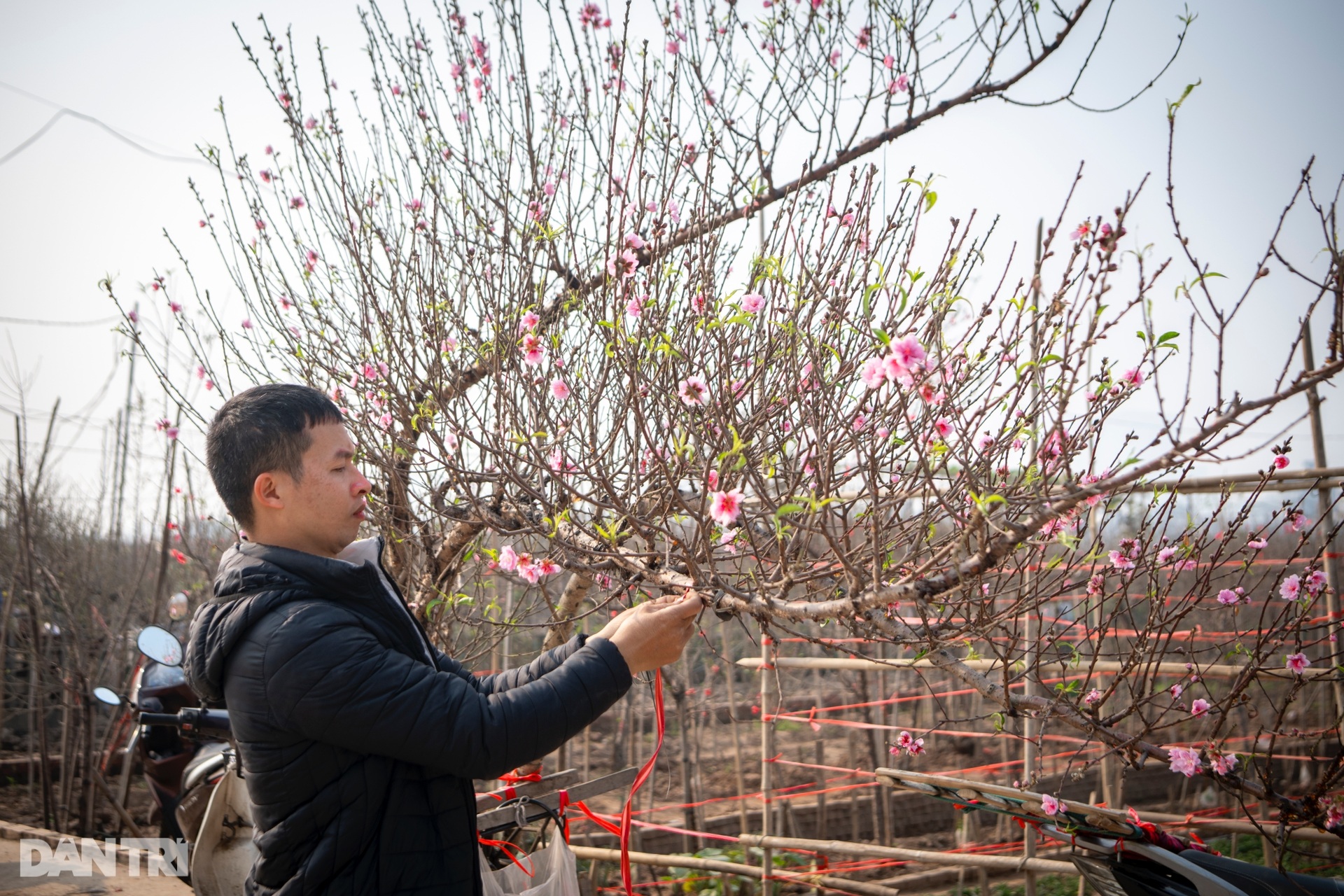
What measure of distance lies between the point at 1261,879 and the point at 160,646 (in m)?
3.72

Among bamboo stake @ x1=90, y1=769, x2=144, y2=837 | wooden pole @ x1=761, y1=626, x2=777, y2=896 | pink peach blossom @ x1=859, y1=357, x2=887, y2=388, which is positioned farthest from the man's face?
bamboo stake @ x1=90, y1=769, x2=144, y2=837

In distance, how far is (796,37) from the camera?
3.08 metres

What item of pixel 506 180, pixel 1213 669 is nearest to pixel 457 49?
pixel 506 180

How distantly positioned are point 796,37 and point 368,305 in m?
1.84

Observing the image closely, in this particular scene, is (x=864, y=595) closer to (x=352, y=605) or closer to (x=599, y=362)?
(x=352, y=605)

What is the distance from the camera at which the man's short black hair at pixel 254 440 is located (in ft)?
5.14

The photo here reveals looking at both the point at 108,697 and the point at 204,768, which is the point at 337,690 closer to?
the point at 204,768

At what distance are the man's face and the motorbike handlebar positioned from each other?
5.85 ft

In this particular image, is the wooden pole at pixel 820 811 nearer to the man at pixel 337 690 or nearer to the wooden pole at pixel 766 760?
the wooden pole at pixel 766 760

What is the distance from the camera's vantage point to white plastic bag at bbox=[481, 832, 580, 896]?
1887 millimetres

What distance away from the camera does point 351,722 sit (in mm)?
1358

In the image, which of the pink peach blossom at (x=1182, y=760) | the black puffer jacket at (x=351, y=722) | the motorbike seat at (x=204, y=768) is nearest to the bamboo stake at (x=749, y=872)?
the motorbike seat at (x=204, y=768)

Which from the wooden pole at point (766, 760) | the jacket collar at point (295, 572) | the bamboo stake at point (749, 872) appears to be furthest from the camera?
the bamboo stake at point (749, 872)

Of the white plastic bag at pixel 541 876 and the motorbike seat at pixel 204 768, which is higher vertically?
the white plastic bag at pixel 541 876
